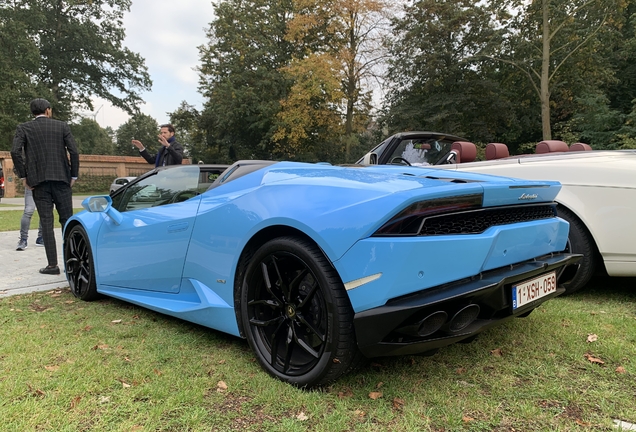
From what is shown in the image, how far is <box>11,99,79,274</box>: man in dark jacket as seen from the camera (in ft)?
14.9

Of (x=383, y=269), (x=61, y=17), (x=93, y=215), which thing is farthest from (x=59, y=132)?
(x=61, y=17)

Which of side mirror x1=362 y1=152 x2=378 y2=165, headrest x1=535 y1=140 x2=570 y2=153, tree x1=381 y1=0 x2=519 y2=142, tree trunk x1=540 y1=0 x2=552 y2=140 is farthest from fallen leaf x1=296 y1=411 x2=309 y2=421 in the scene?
tree x1=381 y1=0 x2=519 y2=142

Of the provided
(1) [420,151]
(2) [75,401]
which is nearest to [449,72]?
(1) [420,151]

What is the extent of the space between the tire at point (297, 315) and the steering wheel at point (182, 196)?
934 millimetres

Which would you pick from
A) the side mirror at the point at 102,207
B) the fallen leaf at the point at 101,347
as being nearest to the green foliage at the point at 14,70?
the side mirror at the point at 102,207

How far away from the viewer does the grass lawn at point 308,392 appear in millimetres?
1799

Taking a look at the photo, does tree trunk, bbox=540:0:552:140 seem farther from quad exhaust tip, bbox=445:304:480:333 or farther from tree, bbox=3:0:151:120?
tree, bbox=3:0:151:120

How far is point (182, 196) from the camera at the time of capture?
3035 millimetres

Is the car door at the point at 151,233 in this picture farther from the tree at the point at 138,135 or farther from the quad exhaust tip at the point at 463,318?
the tree at the point at 138,135

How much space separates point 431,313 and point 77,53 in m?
37.9

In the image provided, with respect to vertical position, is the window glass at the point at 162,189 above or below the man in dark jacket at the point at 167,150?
below

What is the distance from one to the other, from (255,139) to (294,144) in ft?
16.3

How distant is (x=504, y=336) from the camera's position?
2.70 m

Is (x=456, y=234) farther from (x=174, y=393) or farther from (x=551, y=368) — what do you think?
(x=174, y=393)
